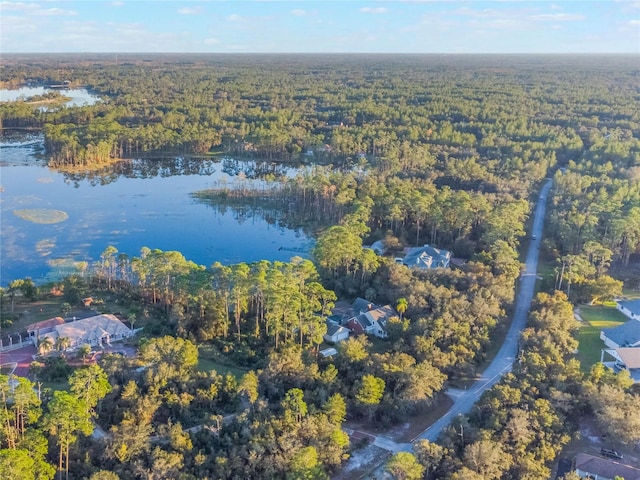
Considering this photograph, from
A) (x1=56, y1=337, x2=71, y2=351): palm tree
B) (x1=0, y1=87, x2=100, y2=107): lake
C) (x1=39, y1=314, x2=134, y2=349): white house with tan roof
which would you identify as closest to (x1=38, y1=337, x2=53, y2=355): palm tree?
(x1=56, y1=337, x2=71, y2=351): palm tree

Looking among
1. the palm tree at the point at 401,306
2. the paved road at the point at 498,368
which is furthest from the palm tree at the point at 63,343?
the palm tree at the point at 401,306

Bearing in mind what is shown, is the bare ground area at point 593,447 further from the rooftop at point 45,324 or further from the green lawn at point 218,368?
the rooftop at point 45,324

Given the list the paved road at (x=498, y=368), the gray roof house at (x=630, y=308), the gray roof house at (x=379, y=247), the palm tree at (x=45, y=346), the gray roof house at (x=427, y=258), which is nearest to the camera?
the paved road at (x=498, y=368)

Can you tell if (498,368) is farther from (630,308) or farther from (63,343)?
(63,343)

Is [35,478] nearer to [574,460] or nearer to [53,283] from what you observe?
[574,460]

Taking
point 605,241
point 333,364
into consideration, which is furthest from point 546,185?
point 333,364

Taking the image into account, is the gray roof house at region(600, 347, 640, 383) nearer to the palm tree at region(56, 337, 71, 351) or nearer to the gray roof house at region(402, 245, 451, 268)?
the gray roof house at region(402, 245, 451, 268)
